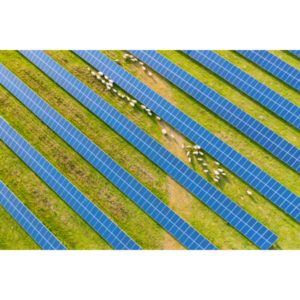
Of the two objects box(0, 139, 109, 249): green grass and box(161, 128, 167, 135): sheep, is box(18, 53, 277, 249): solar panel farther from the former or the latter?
box(0, 139, 109, 249): green grass

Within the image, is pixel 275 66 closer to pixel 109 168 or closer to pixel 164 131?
pixel 164 131

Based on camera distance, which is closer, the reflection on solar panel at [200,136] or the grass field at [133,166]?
the reflection on solar panel at [200,136]

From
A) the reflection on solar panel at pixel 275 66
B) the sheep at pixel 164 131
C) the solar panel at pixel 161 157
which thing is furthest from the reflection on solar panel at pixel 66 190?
the reflection on solar panel at pixel 275 66

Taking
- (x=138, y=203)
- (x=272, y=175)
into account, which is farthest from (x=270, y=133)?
(x=138, y=203)

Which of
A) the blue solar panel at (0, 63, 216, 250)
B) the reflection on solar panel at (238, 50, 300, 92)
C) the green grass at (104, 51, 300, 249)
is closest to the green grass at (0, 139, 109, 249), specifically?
the blue solar panel at (0, 63, 216, 250)

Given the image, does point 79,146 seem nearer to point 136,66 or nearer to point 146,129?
point 146,129

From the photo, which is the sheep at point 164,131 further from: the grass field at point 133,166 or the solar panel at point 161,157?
the solar panel at point 161,157

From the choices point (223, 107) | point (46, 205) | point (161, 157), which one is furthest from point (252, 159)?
point (46, 205)
